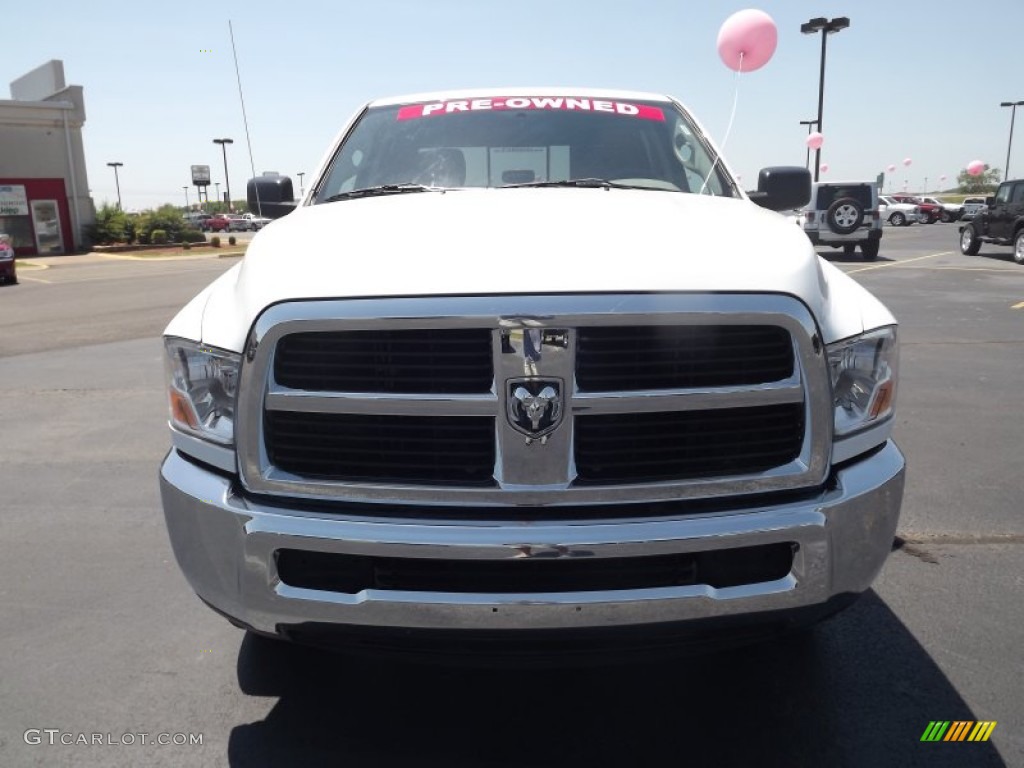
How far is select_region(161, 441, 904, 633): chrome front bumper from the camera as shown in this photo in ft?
6.19

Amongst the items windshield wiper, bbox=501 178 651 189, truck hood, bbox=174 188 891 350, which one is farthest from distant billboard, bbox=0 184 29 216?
truck hood, bbox=174 188 891 350

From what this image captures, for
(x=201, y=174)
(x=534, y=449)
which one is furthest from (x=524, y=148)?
(x=201, y=174)

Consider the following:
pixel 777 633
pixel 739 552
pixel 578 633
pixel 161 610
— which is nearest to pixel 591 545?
pixel 578 633

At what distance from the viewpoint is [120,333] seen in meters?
10.9

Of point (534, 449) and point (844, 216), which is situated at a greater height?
point (844, 216)

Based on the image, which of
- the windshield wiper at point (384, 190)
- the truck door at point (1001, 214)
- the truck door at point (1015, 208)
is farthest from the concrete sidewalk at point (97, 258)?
the windshield wiper at point (384, 190)

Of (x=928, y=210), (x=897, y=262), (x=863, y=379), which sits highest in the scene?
(x=863, y=379)

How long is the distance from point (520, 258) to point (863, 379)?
3.28 ft

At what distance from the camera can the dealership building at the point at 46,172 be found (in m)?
33.1

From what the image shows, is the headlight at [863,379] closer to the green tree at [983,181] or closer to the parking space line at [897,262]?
the parking space line at [897,262]

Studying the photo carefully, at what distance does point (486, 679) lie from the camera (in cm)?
264

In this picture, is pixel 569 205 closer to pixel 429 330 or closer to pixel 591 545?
pixel 429 330

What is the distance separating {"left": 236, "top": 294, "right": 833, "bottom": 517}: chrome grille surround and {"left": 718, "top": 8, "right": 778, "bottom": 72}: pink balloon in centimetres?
449

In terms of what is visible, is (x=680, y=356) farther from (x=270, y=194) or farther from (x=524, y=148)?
(x=270, y=194)
